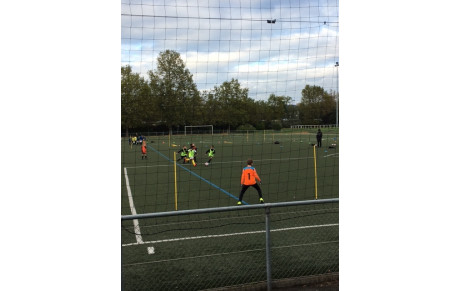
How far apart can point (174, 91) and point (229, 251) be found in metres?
3.01

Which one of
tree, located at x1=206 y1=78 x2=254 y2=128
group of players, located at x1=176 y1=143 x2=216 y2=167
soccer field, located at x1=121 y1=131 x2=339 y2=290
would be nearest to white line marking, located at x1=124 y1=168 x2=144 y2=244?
soccer field, located at x1=121 y1=131 x2=339 y2=290

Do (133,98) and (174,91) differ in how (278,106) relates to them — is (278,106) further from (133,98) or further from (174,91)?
(133,98)

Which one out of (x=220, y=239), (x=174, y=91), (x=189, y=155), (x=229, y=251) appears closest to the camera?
(x=174, y=91)

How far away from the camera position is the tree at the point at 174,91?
2.83m

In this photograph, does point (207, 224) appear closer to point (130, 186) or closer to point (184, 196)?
point (184, 196)

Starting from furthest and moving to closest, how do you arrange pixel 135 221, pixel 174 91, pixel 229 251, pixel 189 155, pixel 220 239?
pixel 189 155 → pixel 135 221 → pixel 220 239 → pixel 229 251 → pixel 174 91

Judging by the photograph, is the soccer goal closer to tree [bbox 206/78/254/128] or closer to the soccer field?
tree [bbox 206/78/254/128]

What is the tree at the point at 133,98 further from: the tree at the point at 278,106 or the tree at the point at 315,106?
the tree at the point at 315,106

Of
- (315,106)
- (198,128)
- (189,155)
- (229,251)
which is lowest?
(229,251)

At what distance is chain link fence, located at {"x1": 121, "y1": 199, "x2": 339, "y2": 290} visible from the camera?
4.29m

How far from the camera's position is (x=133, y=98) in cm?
293

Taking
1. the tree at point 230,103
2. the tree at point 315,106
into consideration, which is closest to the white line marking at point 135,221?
the tree at point 230,103

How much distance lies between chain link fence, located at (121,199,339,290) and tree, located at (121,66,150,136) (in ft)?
2.56

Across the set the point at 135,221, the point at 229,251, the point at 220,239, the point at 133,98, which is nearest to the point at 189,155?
the point at 135,221
